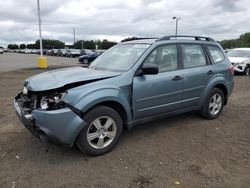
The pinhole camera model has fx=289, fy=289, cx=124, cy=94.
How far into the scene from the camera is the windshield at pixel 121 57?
4.77m

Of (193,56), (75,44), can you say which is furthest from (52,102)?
(75,44)

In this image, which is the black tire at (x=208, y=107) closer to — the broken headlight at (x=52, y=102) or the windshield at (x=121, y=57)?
the windshield at (x=121, y=57)

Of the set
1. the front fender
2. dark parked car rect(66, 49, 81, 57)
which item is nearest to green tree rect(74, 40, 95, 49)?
dark parked car rect(66, 49, 81, 57)

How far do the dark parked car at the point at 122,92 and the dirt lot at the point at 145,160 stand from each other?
1.17 ft

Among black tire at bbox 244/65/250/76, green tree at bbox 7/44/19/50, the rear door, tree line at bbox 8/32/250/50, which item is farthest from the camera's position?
green tree at bbox 7/44/19/50

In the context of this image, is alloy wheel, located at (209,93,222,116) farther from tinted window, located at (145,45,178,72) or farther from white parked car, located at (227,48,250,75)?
white parked car, located at (227,48,250,75)

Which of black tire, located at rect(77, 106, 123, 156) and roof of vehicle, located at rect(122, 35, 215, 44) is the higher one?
roof of vehicle, located at rect(122, 35, 215, 44)

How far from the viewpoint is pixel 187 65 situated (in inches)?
211

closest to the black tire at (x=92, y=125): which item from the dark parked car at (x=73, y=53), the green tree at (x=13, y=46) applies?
the dark parked car at (x=73, y=53)

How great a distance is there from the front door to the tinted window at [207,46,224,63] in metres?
1.13

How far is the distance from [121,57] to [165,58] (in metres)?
0.77

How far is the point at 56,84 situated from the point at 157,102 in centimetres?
174

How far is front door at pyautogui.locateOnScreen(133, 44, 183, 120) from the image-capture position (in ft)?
14.9

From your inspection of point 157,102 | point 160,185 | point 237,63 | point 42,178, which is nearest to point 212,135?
point 157,102
